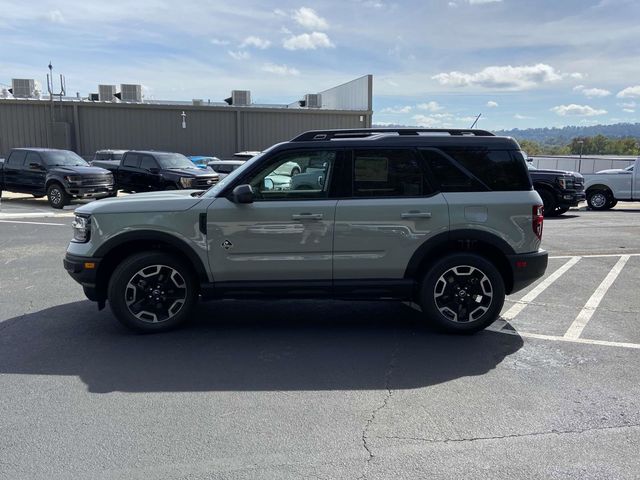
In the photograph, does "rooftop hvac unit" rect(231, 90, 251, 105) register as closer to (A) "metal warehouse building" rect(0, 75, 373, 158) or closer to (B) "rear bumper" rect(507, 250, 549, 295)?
(A) "metal warehouse building" rect(0, 75, 373, 158)

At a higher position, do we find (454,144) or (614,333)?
(454,144)

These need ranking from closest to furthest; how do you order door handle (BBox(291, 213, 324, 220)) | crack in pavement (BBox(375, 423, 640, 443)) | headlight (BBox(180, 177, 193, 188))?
crack in pavement (BBox(375, 423, 640, 443)) < door handle (BBox(291, 213, 324, 220)) < headlight (BBox(180, 177, 193, 188))

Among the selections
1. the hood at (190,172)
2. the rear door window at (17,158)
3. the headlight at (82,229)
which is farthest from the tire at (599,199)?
the rear door window at (17,158)

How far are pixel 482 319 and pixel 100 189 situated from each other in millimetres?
14163

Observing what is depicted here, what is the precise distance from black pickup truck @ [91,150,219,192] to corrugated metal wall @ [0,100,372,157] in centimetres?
1553

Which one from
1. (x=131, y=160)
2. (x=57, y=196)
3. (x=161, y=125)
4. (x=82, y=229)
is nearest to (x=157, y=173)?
(x=131, y=160)

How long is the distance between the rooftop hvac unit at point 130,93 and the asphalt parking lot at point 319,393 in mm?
30381

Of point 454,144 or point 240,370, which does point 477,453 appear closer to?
point 240,370

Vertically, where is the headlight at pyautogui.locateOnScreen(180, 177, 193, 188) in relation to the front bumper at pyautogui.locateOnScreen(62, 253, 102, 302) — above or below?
above


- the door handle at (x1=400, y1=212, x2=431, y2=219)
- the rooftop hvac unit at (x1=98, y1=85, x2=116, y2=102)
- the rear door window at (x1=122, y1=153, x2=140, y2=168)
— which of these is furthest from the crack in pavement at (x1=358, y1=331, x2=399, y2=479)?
the rooftop hvac unit at (x1=98, y1=85, x2=116, y2=102)

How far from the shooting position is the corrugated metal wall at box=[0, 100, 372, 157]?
3253cm

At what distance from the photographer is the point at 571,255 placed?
31.0 feet

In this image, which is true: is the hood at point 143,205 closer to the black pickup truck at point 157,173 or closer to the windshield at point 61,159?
the black pickup truck at point 157,173

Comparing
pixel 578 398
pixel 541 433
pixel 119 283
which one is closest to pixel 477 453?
pixel 541 433
